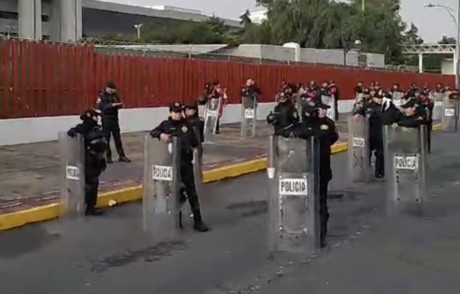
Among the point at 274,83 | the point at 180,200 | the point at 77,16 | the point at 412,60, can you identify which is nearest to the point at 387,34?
the point at 412,60

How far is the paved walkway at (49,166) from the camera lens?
40.3ft

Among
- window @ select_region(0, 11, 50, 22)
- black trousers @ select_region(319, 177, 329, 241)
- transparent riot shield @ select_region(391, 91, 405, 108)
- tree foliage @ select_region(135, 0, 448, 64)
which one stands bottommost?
black trousers @ select_region(319, 177, 329, 241)

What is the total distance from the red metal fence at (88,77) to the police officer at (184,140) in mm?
10229

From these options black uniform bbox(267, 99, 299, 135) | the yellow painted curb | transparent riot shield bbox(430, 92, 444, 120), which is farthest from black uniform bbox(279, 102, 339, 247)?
transparent riot shield bbox(430, 92, 444, 120)

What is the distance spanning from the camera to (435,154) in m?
21.3

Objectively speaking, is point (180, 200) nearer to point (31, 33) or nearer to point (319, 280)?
point (319, 280)

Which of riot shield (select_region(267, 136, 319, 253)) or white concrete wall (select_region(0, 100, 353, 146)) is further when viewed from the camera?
white concrete wall (select_region(0, 100, 353, 146))

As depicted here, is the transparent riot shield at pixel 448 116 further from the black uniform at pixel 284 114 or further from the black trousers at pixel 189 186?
the black trousers at pixel 189 186

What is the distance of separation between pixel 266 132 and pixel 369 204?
43.5 ft

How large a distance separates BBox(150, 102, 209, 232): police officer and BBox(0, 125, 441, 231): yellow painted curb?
2.16 m

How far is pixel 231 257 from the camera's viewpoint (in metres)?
8.68

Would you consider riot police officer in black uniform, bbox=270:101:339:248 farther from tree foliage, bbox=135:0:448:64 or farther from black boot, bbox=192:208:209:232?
tree foliage, bbox=135:0:448:64

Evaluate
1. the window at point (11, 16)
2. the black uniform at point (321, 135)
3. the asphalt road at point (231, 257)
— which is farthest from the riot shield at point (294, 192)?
the window at point (11, 16)

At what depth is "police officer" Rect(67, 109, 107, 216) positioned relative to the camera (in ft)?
37.1
